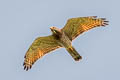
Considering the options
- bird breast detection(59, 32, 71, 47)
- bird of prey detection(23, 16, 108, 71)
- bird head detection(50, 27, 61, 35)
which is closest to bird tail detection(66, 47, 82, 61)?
bird breast detection(59, 32, 71, 47)

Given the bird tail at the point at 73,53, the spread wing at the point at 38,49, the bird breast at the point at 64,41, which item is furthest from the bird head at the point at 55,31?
the bird tail at the point at 73,53

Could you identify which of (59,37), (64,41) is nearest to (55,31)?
(59,37)

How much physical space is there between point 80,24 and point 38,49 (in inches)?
115

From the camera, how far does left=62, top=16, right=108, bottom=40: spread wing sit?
14.3 meters

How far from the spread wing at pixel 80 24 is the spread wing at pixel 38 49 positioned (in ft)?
3.70

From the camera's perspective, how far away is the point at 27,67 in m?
14.8

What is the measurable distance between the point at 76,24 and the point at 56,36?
1471mm

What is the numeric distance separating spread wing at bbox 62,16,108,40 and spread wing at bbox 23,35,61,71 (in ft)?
3.70

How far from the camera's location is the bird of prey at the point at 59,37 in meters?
14.0

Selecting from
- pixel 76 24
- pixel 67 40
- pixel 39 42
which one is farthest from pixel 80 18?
pixel 39 42

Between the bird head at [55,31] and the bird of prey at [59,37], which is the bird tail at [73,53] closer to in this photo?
the bird of prey at [59,37]

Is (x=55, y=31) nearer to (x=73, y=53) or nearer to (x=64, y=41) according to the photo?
(x=64, y=41)

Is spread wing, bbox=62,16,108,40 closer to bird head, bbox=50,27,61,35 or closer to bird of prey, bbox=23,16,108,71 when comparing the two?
bird of prey, bbox=23,16,108,71

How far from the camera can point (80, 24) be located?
14570mm
